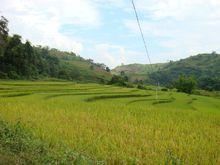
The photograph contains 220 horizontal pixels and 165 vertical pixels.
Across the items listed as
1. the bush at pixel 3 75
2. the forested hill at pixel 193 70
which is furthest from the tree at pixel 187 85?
the bush at pixel 3 75

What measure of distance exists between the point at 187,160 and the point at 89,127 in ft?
14.2

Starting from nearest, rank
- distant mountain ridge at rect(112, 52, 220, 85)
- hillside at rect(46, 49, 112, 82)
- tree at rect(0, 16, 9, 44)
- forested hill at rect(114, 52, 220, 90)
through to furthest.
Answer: tree at rect(0, 16, 9, 44) < hillside at rect(46, 49, 112, 82) < forested hill at rect(114, 52, 220, 90) < distant mountain ridge at rect(112, 52, 220, 85)

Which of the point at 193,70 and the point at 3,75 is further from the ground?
the point at 193,70

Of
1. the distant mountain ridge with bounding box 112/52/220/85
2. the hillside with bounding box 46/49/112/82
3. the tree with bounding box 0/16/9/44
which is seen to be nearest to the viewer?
the tree with bounding box 0/16/9/44

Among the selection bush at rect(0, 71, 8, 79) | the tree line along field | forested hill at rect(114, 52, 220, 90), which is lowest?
the tree line along field

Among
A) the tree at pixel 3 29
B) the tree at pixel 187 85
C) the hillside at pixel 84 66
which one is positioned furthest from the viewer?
the hillside at pixel 84 66

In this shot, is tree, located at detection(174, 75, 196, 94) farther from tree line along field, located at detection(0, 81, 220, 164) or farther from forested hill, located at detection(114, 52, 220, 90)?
tree line along field, located at detection(0, 81, 220, 164)

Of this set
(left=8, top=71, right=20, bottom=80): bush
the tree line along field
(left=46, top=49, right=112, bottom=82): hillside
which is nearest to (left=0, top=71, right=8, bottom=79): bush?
(left=8, top=71, right=20, bottom=80): bush

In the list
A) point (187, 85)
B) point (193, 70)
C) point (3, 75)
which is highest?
point (193, 70)

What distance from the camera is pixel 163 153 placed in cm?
833

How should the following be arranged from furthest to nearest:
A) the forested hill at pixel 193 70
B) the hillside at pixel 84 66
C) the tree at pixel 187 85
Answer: the forested hill at pixel 193 70 → the hillside at pixel 84 66 → the tree at pixel 187 85

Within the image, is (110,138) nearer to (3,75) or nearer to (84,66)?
(3,75)

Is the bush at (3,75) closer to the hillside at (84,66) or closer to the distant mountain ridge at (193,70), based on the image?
the hillside at (84,66)

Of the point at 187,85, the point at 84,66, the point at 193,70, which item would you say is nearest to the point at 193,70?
the point at 193,70
